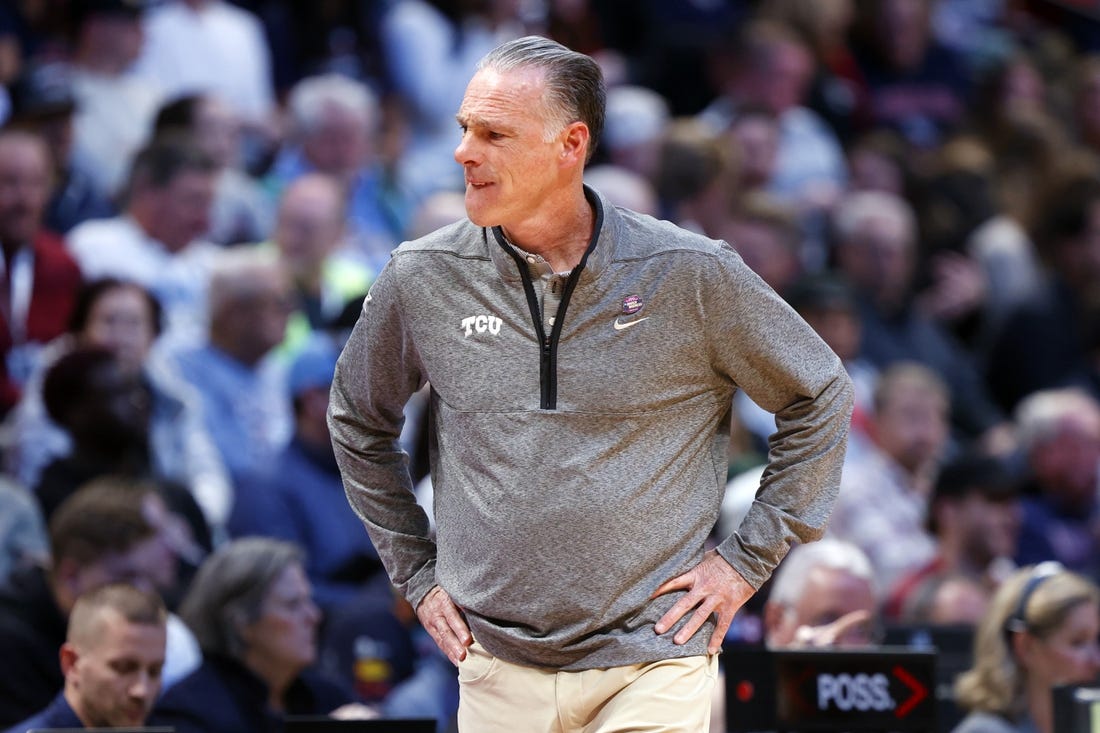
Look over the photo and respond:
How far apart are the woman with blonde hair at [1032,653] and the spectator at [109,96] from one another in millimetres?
4301

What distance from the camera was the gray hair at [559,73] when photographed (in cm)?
302

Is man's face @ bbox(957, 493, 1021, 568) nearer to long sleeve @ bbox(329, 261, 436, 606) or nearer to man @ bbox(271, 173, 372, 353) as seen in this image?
man @ bbox(271, 173, 372, 353)

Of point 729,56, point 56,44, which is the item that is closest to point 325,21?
point 56,44

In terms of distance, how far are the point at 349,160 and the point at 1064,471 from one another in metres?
3.42

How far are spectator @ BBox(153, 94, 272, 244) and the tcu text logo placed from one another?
14.5 ft

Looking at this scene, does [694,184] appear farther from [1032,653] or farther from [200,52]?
[1032,653]

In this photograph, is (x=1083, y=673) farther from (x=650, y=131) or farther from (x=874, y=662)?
(x=650, y=131)

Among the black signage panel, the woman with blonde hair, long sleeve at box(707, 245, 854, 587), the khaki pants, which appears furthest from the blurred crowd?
the khaki pants

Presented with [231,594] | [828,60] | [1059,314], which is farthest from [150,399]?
[828,60]

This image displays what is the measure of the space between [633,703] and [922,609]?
3312 millimetres

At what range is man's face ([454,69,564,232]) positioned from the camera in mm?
2998

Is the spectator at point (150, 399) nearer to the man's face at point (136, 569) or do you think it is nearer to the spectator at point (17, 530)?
the spectator at point (17, 530)

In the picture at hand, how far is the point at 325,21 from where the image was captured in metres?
9.37

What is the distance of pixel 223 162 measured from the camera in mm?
7809
